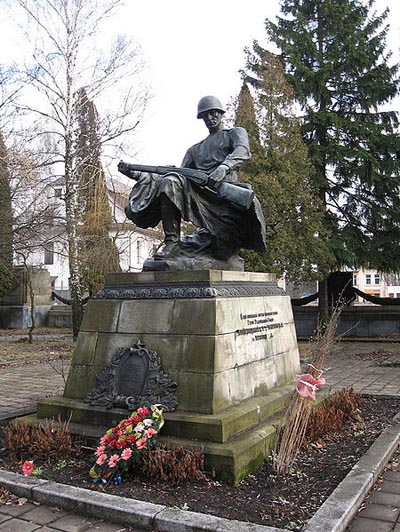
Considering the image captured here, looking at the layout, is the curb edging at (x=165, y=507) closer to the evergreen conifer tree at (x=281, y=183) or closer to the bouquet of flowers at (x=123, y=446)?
the bouquet of flowers at (x=123, y=446)

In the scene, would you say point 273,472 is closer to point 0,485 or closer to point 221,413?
point 221,413

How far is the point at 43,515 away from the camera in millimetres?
3705

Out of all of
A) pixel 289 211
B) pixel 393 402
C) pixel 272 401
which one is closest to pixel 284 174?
pixel 289 211

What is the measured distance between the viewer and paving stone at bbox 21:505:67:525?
3.62 metres

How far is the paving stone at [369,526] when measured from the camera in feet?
11.5

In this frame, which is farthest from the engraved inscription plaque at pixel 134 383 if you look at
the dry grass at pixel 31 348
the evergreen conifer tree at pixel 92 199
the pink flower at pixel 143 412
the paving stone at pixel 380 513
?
the evergreen conifer tree at pixel 92 199

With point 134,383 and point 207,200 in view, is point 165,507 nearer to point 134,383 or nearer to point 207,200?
point 134,383

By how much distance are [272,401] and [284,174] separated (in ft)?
34.7

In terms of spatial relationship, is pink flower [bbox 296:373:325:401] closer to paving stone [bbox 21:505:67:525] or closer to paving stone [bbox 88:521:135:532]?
paving stone [bbox 88:521:135:532]

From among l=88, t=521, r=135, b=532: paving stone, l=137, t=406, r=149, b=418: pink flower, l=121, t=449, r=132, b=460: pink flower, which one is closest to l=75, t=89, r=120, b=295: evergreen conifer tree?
l=137, t=406, r=149, b=418: pink flower

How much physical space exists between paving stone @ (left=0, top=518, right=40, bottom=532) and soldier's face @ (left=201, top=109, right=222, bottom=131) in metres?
4.32

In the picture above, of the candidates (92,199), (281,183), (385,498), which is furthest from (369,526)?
(92,199)

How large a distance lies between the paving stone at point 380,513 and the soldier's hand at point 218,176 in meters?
3.19

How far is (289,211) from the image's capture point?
15.5m
